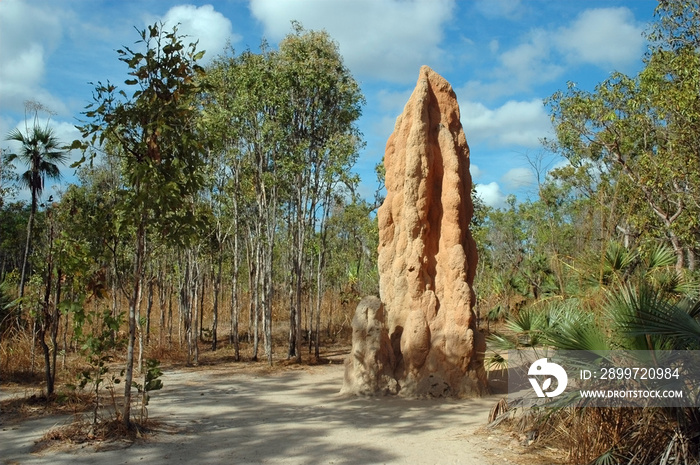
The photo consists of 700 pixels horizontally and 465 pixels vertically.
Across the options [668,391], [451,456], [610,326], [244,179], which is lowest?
[451,456]

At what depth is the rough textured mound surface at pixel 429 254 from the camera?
1062cm

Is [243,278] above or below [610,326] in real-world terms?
above

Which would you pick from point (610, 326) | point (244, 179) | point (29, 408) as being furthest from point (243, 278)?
point (610, 326)

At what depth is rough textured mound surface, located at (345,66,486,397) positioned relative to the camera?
10.6 meters

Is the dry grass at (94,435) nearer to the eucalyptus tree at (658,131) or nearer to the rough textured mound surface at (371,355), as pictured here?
the rough textured mound surface at (371,355)

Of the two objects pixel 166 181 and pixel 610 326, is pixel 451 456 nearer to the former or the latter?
pixel 610 326

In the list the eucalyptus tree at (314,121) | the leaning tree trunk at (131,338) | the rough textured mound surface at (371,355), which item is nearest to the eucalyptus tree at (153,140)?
the leaning tree trunk at (131,338)

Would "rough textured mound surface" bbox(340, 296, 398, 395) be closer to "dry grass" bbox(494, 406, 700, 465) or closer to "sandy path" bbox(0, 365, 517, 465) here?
"sandy path" bbox(0, 365, 517, 465)

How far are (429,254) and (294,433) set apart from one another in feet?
15.3

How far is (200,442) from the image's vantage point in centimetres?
760

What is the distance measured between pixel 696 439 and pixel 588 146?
14129mm
